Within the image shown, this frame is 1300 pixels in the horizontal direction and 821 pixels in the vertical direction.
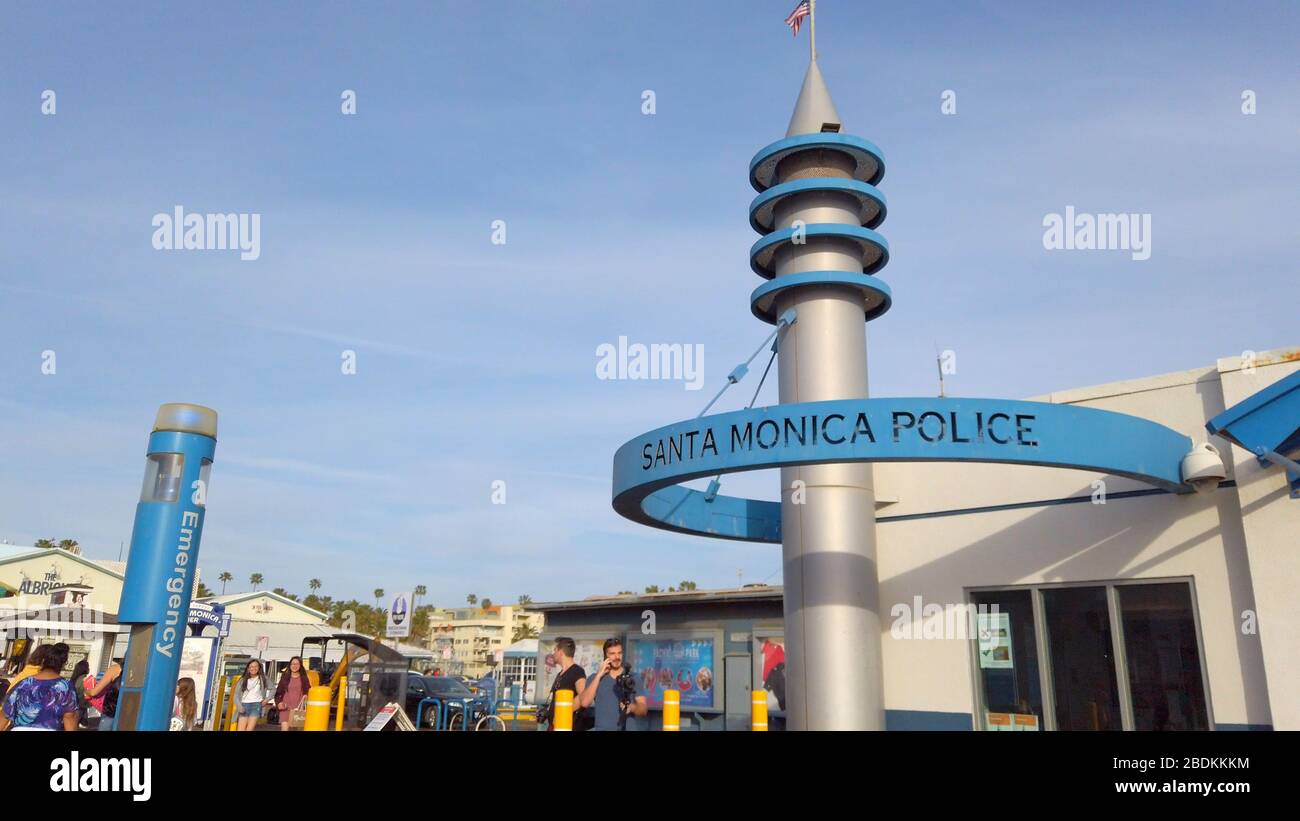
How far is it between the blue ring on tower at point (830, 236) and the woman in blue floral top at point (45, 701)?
9.46 m

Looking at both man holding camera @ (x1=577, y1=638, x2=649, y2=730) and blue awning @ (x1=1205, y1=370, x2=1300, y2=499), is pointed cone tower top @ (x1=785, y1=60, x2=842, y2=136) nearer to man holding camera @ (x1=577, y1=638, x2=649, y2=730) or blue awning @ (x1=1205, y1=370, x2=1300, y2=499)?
blue awning @ (x1=1205, y1=370, x2=1300, y2=499)

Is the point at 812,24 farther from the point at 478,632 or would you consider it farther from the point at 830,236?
the point at 478,632

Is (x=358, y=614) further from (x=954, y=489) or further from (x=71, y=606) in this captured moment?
(x=954, y=489)

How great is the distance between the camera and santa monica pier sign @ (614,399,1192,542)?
30.9 feet

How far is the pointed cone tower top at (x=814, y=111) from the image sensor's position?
13.1 metres

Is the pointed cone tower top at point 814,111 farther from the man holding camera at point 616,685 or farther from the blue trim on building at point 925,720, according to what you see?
the blue trim on building at point 925,720

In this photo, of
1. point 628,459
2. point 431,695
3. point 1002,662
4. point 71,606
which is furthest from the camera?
point 71,606

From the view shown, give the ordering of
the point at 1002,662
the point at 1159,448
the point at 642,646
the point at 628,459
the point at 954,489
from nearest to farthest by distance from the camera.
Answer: the point at 1159,448, the point at 628,459, the point at 1002,662, the point at 954,489, the point at 642,646

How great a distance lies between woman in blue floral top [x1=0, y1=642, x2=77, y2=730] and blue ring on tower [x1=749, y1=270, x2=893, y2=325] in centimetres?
909

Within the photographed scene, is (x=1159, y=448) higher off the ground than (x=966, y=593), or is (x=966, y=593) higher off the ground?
(x=1159, y=448)
